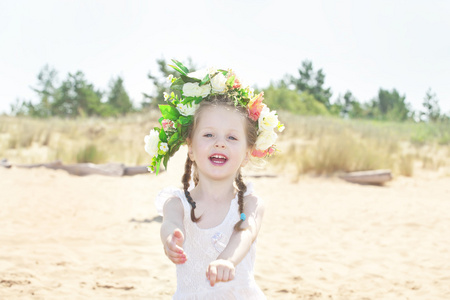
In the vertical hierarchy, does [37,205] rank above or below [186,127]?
below

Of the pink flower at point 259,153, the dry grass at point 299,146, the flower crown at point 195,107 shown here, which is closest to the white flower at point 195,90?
the flower crown at point 195,107

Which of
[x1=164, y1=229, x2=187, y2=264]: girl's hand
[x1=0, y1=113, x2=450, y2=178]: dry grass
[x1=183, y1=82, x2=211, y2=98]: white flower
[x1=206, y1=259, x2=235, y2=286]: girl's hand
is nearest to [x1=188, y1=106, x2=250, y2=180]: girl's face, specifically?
[x1=183, y1=82, x2=211, y2=98]: white flower

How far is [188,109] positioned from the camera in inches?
102

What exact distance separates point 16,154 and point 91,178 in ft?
15.4

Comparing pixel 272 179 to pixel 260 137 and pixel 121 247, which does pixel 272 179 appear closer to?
pixel 121 247

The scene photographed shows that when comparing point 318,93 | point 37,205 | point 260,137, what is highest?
point 318,93

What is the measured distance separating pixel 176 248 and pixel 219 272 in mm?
219

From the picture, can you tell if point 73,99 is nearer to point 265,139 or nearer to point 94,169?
point 94,169

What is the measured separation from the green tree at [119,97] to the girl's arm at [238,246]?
3817 centimetres

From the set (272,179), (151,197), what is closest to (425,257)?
(151,197)

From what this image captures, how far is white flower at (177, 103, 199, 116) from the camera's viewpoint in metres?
2.60

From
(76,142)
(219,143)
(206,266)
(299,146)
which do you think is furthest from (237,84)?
(76,142)

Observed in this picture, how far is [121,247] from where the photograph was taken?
553 centimetres

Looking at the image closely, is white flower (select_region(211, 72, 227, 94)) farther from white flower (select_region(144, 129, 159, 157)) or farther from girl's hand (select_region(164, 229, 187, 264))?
girl's hand (select_region(164, 229, 187, 264))
